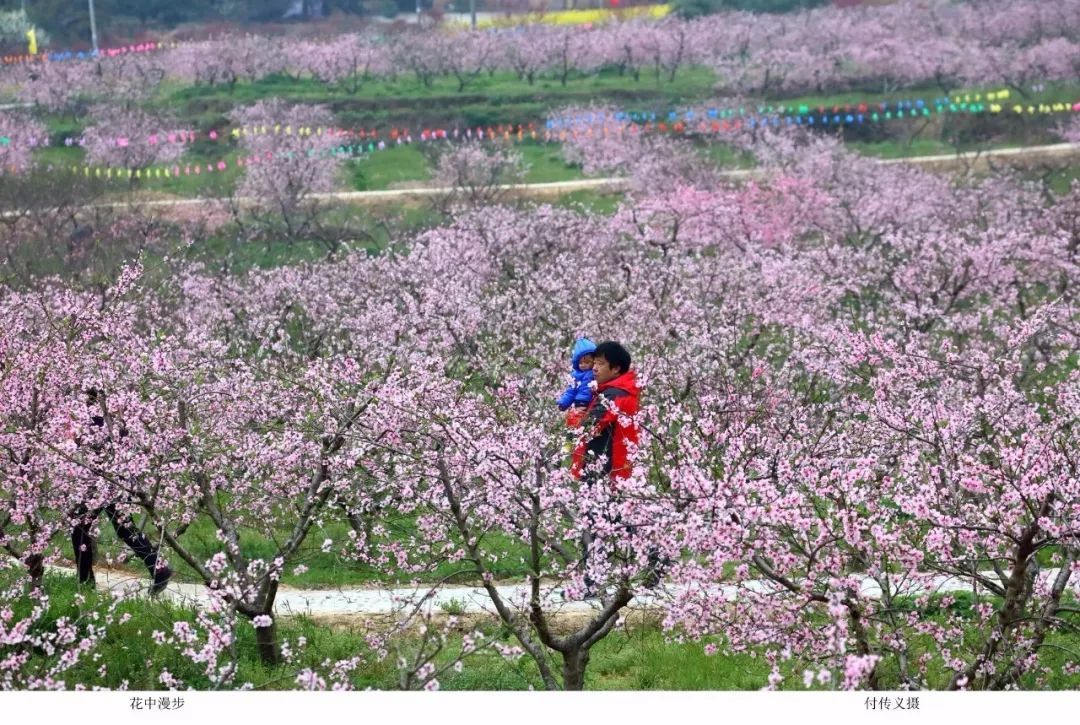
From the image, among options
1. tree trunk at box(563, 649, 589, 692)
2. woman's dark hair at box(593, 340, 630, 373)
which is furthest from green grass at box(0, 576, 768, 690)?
woman's dark hair at box(593, 340, 630, 373)

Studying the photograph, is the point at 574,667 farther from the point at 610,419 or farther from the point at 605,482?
the point at 610,419

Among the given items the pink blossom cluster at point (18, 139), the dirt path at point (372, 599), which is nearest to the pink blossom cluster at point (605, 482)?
the dirt path at point (372, 599)

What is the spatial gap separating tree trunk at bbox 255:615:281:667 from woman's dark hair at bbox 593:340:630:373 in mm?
3430

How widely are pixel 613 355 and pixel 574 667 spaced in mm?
2502

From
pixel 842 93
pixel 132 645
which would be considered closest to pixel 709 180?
pixel 842 93

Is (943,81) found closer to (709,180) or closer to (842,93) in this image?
(842,93)

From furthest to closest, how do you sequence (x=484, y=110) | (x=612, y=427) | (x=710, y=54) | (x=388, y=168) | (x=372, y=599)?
(x=710, y=54)
(x=484, y=110)
(x=388, y=168)
(x=372, y=599)
(x=612, y=427)

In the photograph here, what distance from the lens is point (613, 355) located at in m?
10.4

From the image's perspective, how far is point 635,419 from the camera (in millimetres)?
9727

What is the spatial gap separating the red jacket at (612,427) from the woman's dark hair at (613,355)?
8 centimetres

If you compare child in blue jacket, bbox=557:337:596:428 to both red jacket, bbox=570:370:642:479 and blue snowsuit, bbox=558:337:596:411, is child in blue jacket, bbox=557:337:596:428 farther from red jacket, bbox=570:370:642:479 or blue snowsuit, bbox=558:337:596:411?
red jacket, bbox=570:370:642:479

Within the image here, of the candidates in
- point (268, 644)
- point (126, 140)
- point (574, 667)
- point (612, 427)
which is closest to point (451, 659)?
point (574, 667)

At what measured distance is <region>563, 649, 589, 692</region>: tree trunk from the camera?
926cm

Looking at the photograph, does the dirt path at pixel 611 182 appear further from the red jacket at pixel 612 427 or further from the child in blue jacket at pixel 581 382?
the red jacket at pixel 612 427
